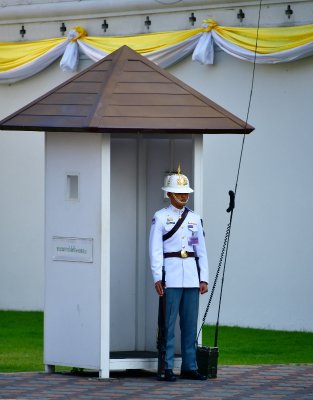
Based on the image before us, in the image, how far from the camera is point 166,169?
1240 centimetres

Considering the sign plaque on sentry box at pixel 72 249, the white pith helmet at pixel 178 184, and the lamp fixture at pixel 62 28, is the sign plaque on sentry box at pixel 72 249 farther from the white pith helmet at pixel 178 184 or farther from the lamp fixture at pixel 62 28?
the lamp fixture at pixel 62 28

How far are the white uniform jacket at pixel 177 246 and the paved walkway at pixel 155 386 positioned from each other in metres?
0.91

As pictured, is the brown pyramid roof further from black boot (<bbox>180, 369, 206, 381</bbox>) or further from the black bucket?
black boot (<bbox>180, 369, 206, 381</bbox>)

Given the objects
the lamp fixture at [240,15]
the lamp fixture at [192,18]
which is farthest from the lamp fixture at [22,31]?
the lamp fixture at [240,15]

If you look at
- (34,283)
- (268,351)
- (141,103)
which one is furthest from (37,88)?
(141,103)

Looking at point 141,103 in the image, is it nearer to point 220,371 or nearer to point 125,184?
point 125,184

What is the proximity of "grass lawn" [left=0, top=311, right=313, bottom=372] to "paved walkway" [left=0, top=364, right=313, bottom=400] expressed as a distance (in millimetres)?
1540

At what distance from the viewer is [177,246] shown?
11555 millimetres

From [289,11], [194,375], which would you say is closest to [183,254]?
[194,375]

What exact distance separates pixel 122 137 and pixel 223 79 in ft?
15.6

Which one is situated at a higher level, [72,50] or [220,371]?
[72,50]

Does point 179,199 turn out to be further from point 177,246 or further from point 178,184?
point 177,246

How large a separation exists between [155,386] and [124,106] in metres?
2.44

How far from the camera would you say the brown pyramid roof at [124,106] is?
11.4 meters
